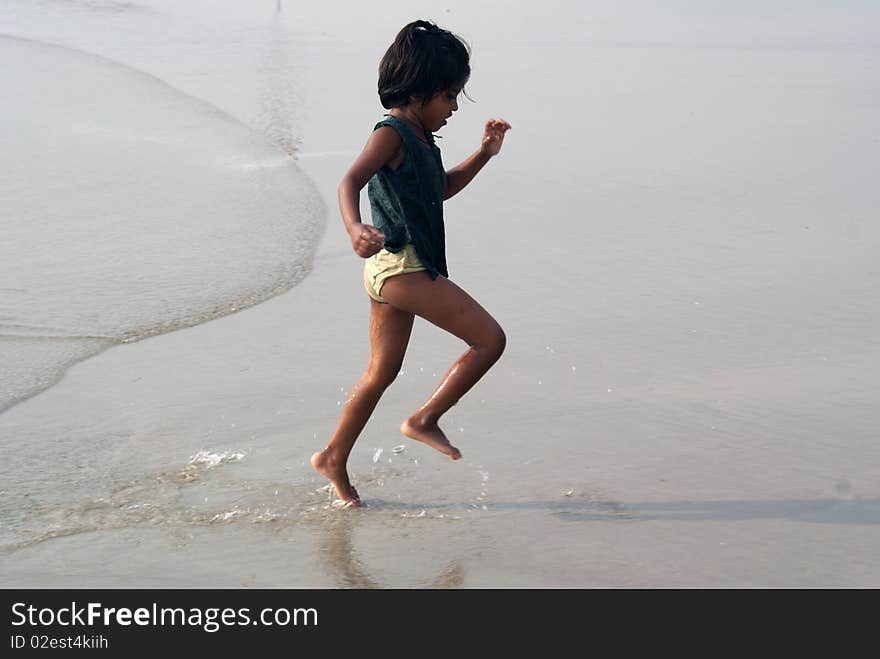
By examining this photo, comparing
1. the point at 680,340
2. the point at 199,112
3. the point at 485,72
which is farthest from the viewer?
the point at 485,72

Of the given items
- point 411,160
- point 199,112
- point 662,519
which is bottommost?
point 199,112

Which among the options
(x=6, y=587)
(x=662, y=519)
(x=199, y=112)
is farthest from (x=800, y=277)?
(x=199, y=112)

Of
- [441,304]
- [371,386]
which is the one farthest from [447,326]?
[371,386]

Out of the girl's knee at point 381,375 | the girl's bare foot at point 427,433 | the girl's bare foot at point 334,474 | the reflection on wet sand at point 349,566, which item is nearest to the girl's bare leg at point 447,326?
the girl's bare foot at point 427,433

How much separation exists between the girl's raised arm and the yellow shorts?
21cm

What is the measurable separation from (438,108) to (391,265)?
0.52m

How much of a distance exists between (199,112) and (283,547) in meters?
7.71

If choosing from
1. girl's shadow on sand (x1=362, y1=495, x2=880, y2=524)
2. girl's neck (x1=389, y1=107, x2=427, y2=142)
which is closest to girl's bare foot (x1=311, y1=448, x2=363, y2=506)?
girl's shadow on sand (x1=362, y1=495, x2=880, y2=524)

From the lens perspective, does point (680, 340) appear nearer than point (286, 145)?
Yes

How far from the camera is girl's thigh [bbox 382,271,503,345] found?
3852 mm

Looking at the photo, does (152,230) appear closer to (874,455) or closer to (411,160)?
(411,160)

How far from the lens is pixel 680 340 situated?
5523 millimetres

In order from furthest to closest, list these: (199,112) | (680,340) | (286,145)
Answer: (199,112) → (286,145) → (680,340)

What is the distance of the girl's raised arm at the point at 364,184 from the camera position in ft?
11.0
